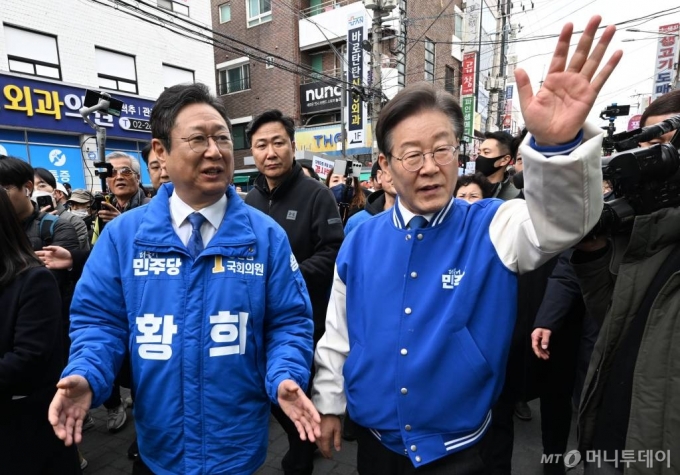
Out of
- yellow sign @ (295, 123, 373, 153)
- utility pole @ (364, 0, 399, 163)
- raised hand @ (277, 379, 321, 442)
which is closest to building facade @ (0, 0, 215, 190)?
utility pole @ (364, 0, 399, 163)

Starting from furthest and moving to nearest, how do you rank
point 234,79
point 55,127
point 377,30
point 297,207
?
point 234,79 → point 55,127 → point 377,30 → point 297,207

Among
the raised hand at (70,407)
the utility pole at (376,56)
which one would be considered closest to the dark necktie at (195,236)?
the raised hand at (70,407)

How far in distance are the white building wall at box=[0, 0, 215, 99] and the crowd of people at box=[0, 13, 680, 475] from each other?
10.5 meters

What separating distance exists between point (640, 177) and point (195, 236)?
1508 millimetres

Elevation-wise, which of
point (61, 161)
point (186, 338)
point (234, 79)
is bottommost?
point (186, 338)

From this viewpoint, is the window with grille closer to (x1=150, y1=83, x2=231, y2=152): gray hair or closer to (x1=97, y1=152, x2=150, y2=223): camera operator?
(x1=97, y1=152, x2=150, y2=223): camera operator

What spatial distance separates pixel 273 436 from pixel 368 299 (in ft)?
7.87

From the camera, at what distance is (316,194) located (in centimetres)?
282

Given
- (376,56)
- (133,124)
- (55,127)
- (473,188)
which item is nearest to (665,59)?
(376,56)

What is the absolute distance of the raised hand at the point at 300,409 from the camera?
1.33 metres

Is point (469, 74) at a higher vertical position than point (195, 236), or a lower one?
higher

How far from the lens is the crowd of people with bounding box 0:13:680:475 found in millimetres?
1133

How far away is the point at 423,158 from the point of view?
1.42 metres

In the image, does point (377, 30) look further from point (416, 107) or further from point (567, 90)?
point (567, 90)
